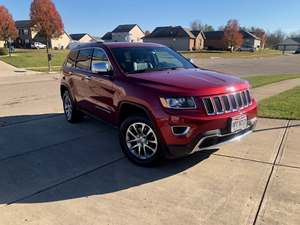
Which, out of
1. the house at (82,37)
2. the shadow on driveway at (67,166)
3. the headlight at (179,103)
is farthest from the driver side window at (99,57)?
the house at (82,37)

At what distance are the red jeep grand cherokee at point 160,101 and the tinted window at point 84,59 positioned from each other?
0.19ft

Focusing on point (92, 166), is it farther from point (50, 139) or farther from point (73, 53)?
point (73, 53)

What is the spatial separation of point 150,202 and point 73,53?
14.6 ft

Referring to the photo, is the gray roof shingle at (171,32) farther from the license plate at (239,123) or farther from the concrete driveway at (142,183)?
the license plate at (239,123)

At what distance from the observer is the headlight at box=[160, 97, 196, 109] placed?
13.7 feet

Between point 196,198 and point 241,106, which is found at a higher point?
point 241,106

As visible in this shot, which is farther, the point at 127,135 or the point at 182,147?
the point at 127,135

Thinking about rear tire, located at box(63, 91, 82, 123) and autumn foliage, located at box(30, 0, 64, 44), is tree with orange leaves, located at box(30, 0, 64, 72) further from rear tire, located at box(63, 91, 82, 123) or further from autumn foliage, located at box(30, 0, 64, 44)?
rear tire, located at box(63, 91, 82, 123)

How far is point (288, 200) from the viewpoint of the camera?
3723mm

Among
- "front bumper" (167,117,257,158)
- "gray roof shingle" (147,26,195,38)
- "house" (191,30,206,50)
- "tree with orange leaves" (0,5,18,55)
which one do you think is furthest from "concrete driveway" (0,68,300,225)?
"house" (191,30,206,50)

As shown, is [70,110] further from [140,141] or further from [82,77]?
[140,141]

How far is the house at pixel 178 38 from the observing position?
82812 millimetres

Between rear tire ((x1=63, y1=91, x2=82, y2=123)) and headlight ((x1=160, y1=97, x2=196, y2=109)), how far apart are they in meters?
3.35

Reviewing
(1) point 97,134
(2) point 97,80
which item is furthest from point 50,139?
(2) point 97,80
